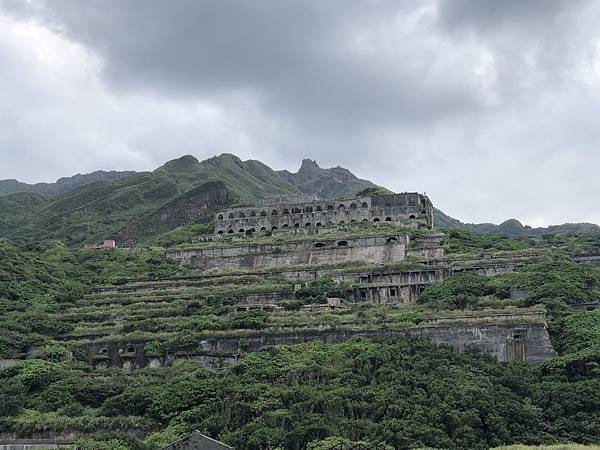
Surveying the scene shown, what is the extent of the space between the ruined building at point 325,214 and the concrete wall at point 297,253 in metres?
7.68

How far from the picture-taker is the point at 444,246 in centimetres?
5800

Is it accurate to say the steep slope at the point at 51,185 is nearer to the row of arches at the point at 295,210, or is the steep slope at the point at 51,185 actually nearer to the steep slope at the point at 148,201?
the steep slope at the point at 148,201

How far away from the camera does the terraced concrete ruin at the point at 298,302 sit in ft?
135

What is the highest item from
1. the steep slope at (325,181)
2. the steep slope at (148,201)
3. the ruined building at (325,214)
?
the steep slope at (325,181)

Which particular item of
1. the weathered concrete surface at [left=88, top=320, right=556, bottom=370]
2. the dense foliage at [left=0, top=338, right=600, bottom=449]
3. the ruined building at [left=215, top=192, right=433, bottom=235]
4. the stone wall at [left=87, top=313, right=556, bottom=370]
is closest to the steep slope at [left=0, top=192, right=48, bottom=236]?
the ruined building at [left=215, top=192, right=433, bottom=235]

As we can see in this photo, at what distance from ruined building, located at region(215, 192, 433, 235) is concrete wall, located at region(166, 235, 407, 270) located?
7678 mm

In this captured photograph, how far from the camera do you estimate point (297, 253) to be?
61000mm

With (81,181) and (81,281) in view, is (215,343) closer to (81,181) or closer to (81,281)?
(81,281)

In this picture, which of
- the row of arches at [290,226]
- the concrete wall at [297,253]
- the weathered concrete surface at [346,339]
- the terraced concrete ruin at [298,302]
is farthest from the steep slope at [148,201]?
the weathered concrete surface at [346,339]

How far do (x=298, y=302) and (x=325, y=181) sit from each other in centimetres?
10384

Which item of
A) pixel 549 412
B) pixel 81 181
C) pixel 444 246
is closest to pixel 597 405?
pixel 549 412

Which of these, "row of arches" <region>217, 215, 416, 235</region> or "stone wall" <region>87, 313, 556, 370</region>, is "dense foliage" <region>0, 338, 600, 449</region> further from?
"row of arches" <region>217, 215, 416, 235</region>

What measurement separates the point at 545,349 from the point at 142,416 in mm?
19351

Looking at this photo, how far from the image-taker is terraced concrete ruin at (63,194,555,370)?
41.2 m
